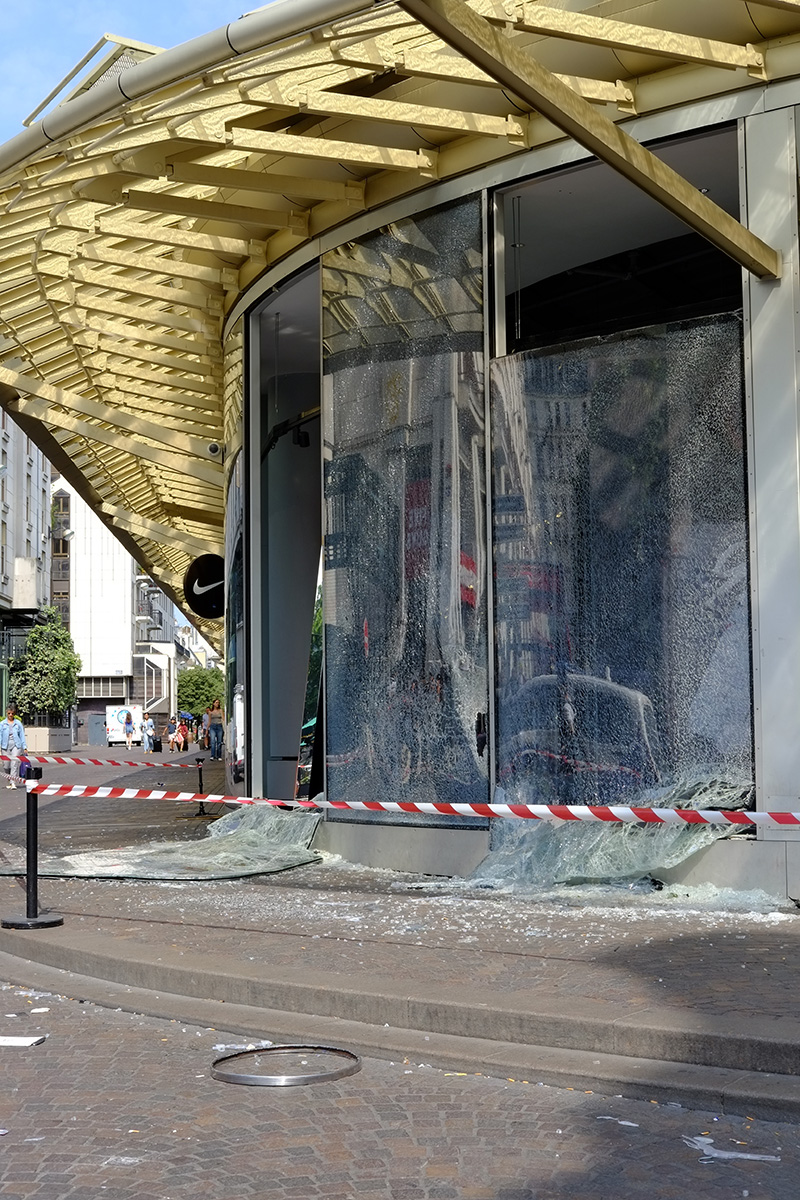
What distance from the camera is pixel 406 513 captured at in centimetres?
1093

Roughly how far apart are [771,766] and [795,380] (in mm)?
2507

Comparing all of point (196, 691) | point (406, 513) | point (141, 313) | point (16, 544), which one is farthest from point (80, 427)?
point (196, 691)

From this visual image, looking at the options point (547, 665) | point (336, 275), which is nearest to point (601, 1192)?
point (547, 665)

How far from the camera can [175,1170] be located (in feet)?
13.8

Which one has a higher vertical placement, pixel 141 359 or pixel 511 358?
pixel 141 359

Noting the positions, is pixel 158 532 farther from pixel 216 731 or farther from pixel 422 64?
pixel 216 731

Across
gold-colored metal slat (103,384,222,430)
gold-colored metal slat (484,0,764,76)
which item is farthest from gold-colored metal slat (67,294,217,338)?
gold-colored metal slat (484,0,764,76)

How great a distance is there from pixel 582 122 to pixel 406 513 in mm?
4386

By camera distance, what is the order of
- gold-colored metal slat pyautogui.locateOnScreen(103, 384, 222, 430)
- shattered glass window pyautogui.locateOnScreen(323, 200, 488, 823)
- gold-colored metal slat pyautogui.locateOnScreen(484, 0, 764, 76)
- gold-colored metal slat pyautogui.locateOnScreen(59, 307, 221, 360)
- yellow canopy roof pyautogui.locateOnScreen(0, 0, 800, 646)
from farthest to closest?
1. gold-colored metal slat pyautogui.locateOnScreen(103, 384, 222, 430)
2. gold-colored metal slat pyautogui.locateOnScreen(59, 307, 221, 360)
3. shattered glass window pyautogui.locateOnScreen(323, 200, 488, 823)
4. gold-colored metal slat pyautogui.locateOnScreen(484, 0, 764, 76)
5. yellow canopy roof pyautogui.locateOnScreen(0, 0, 800, 646)

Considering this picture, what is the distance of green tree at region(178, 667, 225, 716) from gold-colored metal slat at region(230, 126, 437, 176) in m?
88.8

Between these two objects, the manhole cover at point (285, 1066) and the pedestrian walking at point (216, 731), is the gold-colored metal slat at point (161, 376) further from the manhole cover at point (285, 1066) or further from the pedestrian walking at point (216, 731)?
the pedestrian walking at point (216, 731)

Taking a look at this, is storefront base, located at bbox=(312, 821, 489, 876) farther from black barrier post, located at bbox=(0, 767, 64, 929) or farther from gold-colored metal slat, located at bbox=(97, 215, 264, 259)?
gold-colored metal slat, located at bbox=(97, 215, 264, 259)

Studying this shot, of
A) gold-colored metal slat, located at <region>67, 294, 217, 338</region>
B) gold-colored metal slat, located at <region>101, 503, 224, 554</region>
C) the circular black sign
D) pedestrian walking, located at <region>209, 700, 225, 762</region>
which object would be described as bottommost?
pedestrian walking, located at <region>209, 700, 225, 762</region>

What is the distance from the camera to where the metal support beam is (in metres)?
6.09
